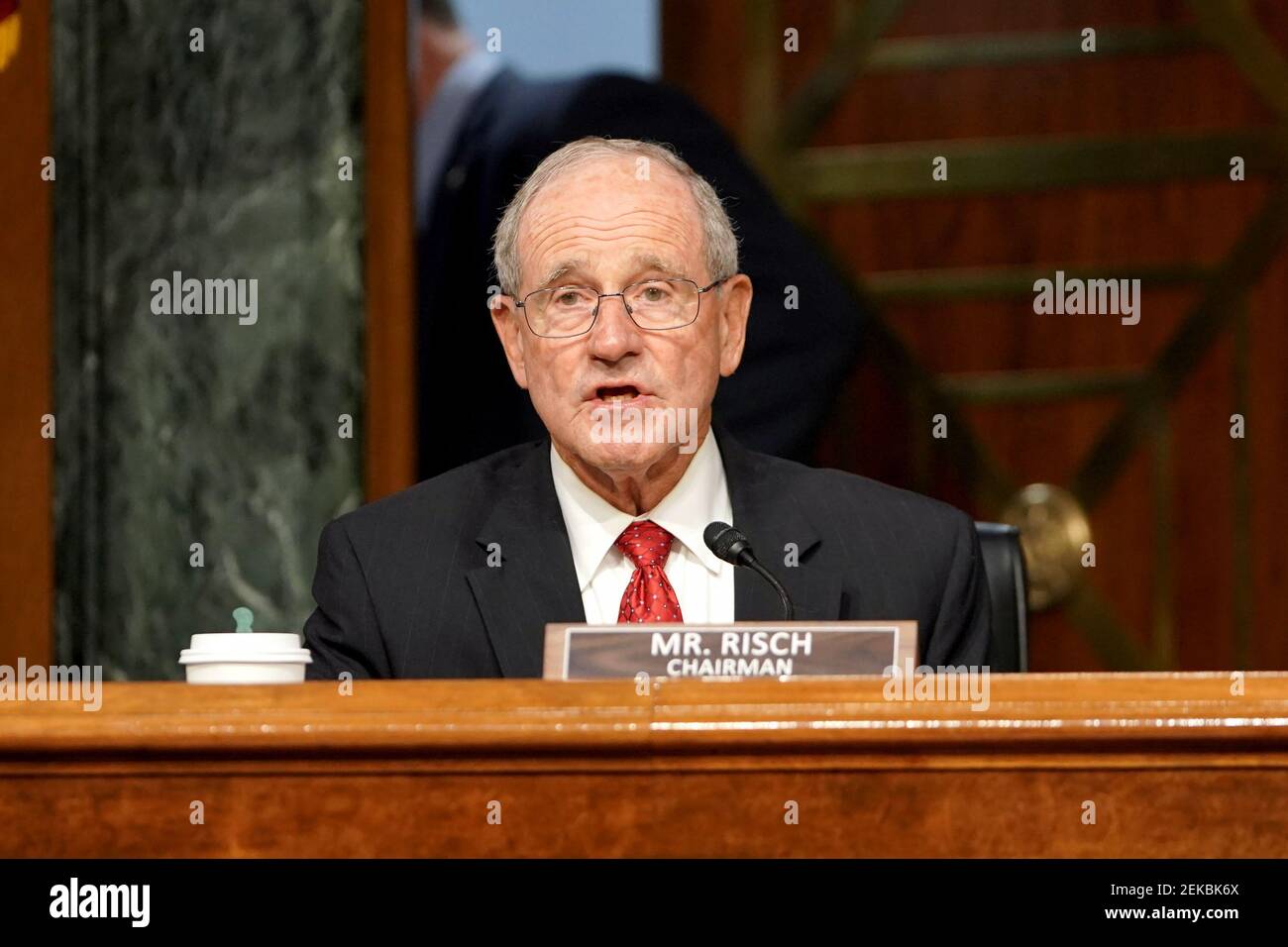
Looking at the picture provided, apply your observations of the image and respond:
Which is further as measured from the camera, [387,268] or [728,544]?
[387,268]

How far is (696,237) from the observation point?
2242 millimetres

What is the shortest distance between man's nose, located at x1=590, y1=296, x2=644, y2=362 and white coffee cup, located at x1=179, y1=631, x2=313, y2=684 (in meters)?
0.65

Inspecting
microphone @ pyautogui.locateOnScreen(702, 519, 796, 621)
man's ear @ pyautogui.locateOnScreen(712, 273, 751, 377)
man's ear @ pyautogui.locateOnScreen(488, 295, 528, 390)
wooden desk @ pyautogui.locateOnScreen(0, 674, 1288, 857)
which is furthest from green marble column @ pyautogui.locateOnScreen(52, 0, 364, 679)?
wooden desk @ pyautogui.locateOnScreen(0, 674, 1288, 857)

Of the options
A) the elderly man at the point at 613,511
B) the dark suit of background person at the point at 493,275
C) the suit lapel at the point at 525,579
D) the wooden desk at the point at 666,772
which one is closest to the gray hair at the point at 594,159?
the elderly man at the point at 613,511

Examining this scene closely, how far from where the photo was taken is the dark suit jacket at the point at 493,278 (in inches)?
128

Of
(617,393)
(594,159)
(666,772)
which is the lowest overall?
(666,772)

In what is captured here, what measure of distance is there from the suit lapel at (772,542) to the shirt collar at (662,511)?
28 mm

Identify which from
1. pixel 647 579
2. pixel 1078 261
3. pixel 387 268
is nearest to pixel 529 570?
pixel 647 579

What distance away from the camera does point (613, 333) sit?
214 cm

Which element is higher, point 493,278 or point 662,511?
point 493,278

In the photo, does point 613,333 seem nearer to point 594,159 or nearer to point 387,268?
point 594,159

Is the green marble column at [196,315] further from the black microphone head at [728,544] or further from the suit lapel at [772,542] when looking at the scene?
the black microphone head at [728,544]

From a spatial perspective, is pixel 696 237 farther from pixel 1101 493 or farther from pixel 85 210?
pixel 1101 493

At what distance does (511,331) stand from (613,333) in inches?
8.1
